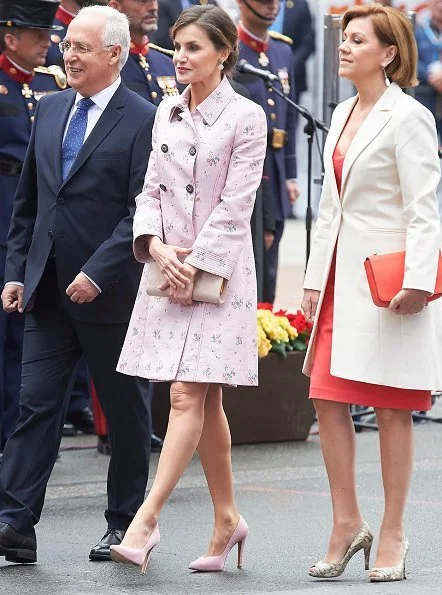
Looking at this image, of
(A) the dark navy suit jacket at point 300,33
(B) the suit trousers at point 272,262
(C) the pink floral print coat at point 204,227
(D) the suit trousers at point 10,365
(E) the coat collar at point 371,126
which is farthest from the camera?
(A) the dark navy suit jacket at point 300,33

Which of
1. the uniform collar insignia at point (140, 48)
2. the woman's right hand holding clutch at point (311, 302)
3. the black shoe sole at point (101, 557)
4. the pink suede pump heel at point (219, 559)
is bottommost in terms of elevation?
the black shoe sole at point (101, 557)

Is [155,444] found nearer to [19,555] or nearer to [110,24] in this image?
[19,555]

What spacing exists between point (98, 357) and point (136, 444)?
1.13ft

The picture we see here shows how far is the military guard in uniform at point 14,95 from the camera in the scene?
26.0ft

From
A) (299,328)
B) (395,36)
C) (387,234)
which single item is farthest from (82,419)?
(395,36)

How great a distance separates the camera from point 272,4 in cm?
1011

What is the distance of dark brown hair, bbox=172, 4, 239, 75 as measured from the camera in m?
5.79

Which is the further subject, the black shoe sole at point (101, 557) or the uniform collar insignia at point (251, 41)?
the uniform collar insignia at point (251, 41)

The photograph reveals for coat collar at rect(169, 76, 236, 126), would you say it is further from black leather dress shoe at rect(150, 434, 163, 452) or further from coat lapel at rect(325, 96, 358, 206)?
black leather dress shoe at rect(150, 434, 163, 452)

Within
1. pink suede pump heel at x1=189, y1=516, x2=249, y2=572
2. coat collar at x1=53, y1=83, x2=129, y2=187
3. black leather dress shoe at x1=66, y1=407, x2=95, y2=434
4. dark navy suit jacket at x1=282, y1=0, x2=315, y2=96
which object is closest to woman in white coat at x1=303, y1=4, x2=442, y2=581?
pink suede pump heel at x1=189, y1=516, x2=249, y2=572

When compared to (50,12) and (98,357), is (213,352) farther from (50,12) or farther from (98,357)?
(50,12)

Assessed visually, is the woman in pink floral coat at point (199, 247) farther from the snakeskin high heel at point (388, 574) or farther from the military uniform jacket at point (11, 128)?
the military uniform jacket at point (11, 128)

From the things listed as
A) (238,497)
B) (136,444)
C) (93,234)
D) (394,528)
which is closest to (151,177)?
(93,234)

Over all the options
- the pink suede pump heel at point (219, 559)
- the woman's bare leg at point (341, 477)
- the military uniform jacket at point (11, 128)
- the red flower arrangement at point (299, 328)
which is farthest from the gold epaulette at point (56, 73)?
the woman's bare leg at point (341, 477)
